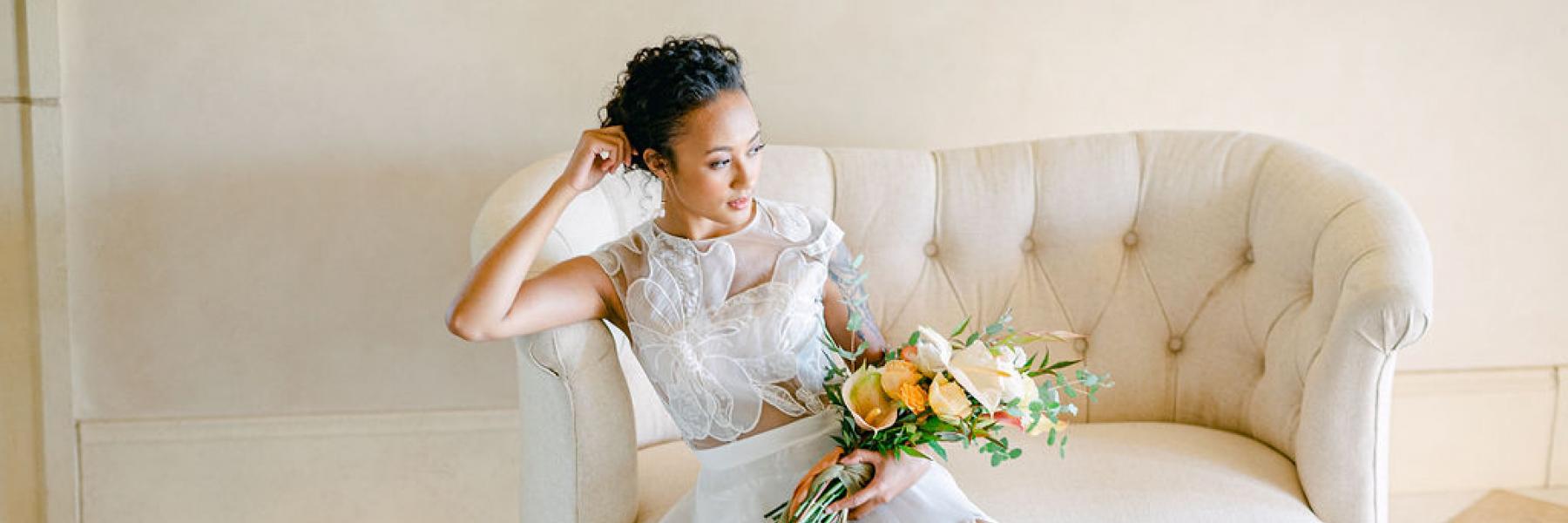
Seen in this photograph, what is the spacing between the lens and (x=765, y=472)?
188 cm

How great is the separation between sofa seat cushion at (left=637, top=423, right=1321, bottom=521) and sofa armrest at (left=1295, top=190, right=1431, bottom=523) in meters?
0.07

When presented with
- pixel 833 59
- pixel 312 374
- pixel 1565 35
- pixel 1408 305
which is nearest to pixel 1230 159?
pixel 1408 305

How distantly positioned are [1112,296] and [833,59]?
82 cm

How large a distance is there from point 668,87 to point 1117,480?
1023 mm

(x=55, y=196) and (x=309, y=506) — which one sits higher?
(x=55, y=196)

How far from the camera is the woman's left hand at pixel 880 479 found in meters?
1.72

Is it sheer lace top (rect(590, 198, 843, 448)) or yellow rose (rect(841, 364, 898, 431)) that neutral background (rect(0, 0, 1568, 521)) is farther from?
yellow rose (rect(841, 364, 898, 431))

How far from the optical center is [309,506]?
2838mm

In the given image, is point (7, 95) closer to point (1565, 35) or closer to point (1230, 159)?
point (1230, 159)

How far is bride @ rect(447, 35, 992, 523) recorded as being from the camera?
5.94ft

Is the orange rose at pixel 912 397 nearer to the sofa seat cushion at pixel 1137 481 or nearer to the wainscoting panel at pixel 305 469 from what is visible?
the sofa seat cushion at pixel 1137 481

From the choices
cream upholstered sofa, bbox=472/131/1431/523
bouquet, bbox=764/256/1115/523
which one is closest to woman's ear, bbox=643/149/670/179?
cream upholstered sofa, bbox=472/131/1431/523

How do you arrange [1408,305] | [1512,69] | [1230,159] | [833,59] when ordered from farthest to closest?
1. [1512,69]
2. [833,59]
3. [1230,159]
4. [1408,305]

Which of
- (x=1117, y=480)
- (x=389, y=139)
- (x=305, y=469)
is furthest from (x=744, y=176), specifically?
(x=305, y=469)
